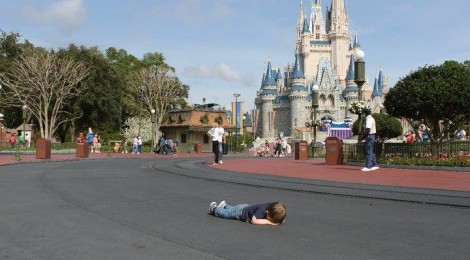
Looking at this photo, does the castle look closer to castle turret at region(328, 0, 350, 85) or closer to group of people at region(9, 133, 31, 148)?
castle turret at region(328, 0, 350, 85)

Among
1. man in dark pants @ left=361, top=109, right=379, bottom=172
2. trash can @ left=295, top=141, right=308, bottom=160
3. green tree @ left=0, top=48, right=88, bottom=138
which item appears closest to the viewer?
man in dark pants @ left=361, top=109, right=379, bottom=172

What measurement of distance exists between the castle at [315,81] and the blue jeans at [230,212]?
3937 inches

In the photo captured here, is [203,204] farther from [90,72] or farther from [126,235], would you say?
[90,72]

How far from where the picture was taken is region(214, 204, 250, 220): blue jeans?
7188mm

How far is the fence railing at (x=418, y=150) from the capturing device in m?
19.5

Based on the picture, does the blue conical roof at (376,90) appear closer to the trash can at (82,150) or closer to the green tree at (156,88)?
the green tree at (156,88)

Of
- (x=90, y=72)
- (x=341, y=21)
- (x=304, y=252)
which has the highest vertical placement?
(x=341, y=21)

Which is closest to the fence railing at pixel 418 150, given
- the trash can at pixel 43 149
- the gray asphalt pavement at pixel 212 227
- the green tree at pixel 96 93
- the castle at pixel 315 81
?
the gray asphalt pavement at pixel 212 227

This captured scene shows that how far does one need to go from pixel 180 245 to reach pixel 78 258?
1.03 metres

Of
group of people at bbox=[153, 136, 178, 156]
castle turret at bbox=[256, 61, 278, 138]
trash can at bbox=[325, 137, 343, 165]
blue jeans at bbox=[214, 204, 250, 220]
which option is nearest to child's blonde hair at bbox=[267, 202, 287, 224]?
blue jeans at bbox=[214, 204, 250, 220]

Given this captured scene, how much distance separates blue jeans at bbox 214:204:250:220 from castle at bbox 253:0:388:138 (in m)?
100.0

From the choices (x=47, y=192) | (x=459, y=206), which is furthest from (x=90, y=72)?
(x=459, y=206)

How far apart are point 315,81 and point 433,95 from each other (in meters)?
98.0

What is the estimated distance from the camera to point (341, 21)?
126562 mm
